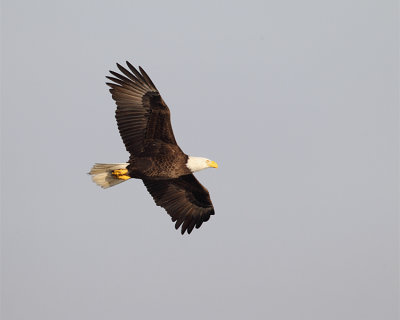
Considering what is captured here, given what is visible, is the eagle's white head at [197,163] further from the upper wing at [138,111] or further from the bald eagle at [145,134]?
the upper wing at [138,111]

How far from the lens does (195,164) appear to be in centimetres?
1452

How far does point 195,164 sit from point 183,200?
4.13 feet

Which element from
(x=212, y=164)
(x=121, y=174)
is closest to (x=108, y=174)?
(x=121, y=174)

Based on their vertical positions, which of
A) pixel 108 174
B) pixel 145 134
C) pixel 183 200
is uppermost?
pixel 145 134

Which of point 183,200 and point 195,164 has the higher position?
point 195,164

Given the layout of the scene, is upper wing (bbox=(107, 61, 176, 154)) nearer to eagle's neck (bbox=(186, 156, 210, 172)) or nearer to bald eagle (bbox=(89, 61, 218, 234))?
bald eagle (bbox=(89, 61, 218, 234))

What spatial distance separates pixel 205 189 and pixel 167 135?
60.2 inches

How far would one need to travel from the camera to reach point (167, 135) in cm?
1434

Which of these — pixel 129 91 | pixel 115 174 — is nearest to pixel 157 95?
pixel 129 91

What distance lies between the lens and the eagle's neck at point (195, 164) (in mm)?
14492

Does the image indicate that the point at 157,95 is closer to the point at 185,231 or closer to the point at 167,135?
the point at 167,135

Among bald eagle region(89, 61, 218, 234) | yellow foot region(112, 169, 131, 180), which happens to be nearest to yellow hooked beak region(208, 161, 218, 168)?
bald eagle region(89, 61, 218, 234)

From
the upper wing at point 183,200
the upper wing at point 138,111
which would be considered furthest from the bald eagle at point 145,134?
the upper wing at point 183,200

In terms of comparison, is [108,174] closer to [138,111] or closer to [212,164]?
[138,111]
